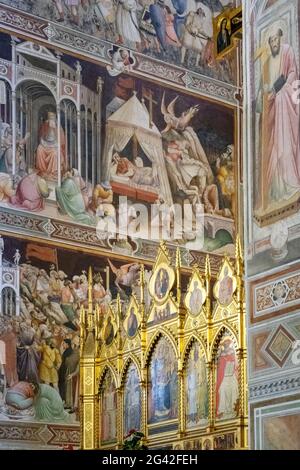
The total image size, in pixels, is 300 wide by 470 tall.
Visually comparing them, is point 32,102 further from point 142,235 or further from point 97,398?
point 97,398

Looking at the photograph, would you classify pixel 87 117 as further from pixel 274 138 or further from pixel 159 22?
pixel 274 138

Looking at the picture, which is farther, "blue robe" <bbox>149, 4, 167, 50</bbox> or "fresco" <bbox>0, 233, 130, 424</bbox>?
"blue robe" <bbox>149, 4, 167, 50</bbox>

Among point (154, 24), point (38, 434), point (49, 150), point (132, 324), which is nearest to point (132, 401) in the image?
point (132, 324)

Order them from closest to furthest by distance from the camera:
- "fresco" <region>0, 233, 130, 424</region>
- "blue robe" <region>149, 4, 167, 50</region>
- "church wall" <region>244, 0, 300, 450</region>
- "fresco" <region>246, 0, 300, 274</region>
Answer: "church wall" <region>244, 0, 300, 450</region>
"fresco" <region>246, 0, 300, 274</region>
"fresco" <region>0, 233, 130, 424</region>
"blue robe" <region>149, 4, 167, 50</region>

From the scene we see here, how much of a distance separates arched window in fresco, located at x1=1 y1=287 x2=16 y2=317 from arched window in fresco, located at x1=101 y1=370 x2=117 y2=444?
2.98 m

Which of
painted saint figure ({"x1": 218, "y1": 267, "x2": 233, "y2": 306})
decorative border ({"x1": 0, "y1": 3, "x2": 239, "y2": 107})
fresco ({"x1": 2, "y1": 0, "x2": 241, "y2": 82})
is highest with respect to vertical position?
fresco ({"x1": 2, "y1": 0, "x2": 241, "y2": 82})

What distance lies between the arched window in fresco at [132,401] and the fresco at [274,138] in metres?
3.26

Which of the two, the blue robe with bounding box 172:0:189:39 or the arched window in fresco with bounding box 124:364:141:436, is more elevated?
the blue robe with bounding box 172:0:189:39

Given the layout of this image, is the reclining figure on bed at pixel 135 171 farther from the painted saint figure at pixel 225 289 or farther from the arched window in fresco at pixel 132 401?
the painted saint figure at pixel 225 289

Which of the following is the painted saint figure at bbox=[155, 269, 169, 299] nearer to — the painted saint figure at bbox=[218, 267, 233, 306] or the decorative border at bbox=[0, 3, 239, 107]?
the painted saint figure at bbox=[218, 267, 233, 306]

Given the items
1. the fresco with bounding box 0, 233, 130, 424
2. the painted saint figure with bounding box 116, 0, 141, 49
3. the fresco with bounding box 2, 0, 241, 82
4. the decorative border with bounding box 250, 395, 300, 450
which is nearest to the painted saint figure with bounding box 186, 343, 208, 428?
the decorative border with bounding box 250, 395, 300, 450

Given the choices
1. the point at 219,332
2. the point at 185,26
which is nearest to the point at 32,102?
the point at 185,26

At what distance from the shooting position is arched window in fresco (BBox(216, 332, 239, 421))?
12031 millimetres

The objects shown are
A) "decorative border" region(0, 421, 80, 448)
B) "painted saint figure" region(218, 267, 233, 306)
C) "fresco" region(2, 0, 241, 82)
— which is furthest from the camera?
"fresco" region(2, 0, 241, 82)
